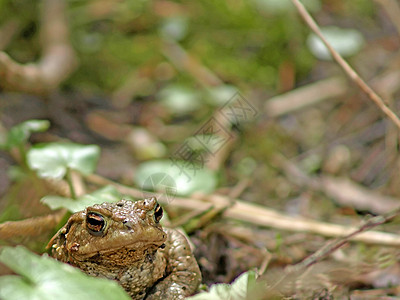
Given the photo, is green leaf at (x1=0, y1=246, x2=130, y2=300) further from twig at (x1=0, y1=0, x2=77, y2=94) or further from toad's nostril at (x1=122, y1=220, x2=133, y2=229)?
twig at (x1=0, y1=0, x2=77, y2=94)

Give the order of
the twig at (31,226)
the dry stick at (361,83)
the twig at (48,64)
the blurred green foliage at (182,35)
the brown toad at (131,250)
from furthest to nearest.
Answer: the blurred green foliage at (182,35) → the twig at (48,64) → the dry stick at (361,83) → the twig at (31,226) → the brown toad at (131,250)

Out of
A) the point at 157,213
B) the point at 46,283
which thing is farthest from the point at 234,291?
the point at 46,283

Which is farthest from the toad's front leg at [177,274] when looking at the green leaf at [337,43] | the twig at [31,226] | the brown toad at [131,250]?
the green leaf at [337,43]

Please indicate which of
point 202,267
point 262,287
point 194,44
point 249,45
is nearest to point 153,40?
point 194,44

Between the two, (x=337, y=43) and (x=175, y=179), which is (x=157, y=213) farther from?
(x=337, y=43)

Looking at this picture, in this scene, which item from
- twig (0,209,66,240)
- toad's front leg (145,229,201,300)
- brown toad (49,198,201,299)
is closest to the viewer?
brown toad (49,198,201,299)

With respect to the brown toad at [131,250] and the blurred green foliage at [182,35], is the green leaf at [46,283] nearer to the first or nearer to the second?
the brown toad at [131,250]

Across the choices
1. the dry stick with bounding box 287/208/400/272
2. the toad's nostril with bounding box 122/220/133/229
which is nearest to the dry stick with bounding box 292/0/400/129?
the dry stick with bounding box 287/208/400/272
